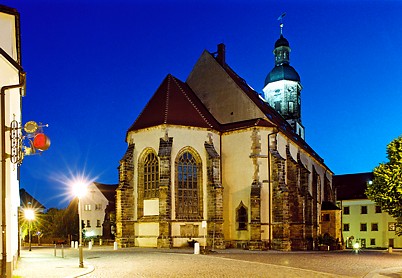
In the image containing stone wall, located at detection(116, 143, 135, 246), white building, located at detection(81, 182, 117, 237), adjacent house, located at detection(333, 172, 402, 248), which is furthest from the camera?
white building, located at detection(81, 182, 117, 237)

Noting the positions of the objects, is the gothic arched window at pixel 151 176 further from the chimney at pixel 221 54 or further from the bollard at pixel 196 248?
the chimney at pixel 221 54

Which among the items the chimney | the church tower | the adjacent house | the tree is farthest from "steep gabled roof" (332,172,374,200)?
the tree

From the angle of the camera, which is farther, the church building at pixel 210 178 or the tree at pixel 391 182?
the church building at pixel 210 178

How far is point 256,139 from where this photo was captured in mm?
38000

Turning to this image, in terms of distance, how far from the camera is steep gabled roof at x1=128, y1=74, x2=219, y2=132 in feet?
123

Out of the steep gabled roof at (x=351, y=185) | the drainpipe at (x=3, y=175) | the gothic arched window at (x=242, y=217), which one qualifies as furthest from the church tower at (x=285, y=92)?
the drainpipe at (x=3, y=175)

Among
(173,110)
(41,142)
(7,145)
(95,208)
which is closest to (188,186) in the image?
(173,110)

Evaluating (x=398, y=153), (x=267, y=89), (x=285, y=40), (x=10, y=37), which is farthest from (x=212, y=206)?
(x=285, y=40)

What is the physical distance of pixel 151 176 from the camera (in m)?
37.1

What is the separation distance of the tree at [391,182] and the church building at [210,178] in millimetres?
15163

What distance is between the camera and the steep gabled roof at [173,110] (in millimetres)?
37500

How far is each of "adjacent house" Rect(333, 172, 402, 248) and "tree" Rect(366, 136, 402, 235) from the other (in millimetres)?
47697

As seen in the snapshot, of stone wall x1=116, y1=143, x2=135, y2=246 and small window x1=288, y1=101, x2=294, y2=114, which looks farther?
small window x1=288, y1=101, x2=294, y2=114

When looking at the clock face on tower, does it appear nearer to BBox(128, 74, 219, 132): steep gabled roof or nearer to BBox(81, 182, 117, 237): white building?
BBox(128, 74, 219, 132): steep gabled roof
